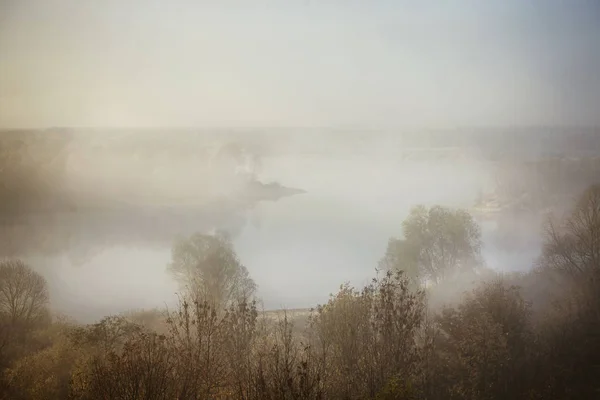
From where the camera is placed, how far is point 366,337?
9.55 meters

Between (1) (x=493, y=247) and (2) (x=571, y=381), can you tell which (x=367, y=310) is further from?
(1) (x=493, y=247)

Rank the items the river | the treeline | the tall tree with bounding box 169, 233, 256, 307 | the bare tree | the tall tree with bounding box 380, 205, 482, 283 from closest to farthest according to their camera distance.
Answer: the treeline → the bare tree → the tall tree with bounding box 169, 233, 256, 307 → the tall tree with bounding box 380, 205, 482, 283 → the river

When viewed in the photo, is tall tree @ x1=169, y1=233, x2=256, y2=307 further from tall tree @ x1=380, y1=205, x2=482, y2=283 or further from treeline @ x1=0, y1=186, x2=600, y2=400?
tall tree @ x1=380, y1=205, x2=482, y2=283

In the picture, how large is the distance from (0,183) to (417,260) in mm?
16835

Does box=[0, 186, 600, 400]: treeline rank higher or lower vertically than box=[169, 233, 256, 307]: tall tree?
lower

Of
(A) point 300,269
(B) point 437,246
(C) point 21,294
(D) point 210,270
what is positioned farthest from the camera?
(A) point 300,269

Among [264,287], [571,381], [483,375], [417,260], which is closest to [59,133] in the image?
[264,287]

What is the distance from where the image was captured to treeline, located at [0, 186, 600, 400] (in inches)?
297

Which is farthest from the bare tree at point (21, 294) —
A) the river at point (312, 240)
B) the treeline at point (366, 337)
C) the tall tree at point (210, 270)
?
the tall tree at point (210, 270)

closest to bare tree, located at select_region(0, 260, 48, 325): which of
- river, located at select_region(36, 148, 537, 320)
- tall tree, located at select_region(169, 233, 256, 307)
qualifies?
river, located at select_region(36, 148, 537, 320)

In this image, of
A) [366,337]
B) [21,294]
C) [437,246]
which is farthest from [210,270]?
[366,337]

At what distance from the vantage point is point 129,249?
25.4 metres

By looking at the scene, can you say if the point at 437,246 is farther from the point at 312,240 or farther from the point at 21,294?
the point at 21,294

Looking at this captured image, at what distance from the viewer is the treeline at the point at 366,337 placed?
24.8 ft
